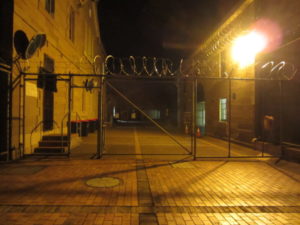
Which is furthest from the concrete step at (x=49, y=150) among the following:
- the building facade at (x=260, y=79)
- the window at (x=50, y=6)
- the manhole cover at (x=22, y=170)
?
the window at (x=50, y=6)

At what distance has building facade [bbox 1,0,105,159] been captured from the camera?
788 cm

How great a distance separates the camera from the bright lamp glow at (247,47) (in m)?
11.2

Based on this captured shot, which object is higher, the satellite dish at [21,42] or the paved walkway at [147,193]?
the satellite dish at [21,42]

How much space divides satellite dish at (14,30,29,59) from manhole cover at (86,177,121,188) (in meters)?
4.85

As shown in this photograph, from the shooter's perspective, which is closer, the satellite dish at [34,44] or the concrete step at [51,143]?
the satellite dish at [34,44]

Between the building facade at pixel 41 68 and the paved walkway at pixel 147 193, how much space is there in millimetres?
1549

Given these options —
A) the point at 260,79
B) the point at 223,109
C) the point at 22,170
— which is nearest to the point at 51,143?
the point at 22,170

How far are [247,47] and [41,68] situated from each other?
9.55m

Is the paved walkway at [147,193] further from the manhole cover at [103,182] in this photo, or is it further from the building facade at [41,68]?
the building facade at [41,68]

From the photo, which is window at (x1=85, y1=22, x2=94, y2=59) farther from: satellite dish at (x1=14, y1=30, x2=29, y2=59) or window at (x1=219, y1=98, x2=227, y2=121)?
window at (x1=219, y1=98, x2=227, y2=121)

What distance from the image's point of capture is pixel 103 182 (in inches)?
230

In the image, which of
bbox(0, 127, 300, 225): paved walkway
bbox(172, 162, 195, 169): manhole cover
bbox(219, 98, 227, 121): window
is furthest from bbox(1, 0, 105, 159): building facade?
bbox(219, 98, 227, 121): window

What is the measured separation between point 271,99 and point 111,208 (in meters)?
9.08

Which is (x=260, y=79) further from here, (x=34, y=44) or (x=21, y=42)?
(x=21, y=42)
